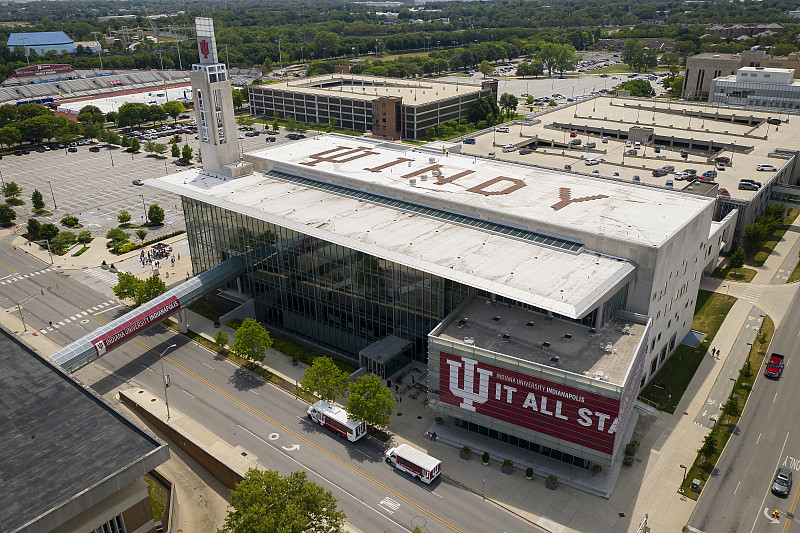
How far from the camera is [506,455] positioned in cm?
6856

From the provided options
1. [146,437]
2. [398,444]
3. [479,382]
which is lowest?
[398,444]

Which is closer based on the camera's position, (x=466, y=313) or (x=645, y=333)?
(x=645, y=333)

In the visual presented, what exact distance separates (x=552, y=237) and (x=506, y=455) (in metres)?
30.7

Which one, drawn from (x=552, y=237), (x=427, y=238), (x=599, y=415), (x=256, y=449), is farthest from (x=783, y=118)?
(x=256, y=449)

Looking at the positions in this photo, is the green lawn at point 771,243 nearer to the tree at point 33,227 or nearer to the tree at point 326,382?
the tree at point 326,382

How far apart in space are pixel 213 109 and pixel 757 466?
A: 99.5 meters

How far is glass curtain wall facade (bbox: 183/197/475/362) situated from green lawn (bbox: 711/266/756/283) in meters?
61.4

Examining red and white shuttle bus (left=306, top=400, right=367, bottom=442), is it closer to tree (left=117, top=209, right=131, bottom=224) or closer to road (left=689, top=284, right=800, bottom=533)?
road (left=689, top=284, right=800, bottom=533)

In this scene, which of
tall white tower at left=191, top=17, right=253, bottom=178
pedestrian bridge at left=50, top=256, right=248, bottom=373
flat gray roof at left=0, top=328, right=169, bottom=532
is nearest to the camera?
flat gray roof at left=0, top=328, right=169, bottom=532

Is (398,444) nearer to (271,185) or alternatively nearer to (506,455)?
(506,455)

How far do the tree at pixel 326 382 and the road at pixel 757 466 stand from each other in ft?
132

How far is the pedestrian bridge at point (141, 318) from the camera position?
79.4 metres

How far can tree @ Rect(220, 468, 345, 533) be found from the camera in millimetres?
50875

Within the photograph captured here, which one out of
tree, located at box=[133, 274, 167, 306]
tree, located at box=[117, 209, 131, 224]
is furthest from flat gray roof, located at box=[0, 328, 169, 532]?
tree, located at box=[117, 209, 131, 224]
